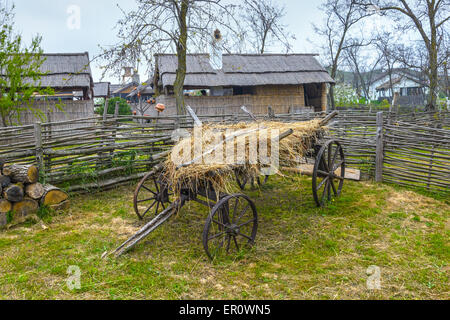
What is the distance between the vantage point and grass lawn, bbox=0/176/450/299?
297 cm

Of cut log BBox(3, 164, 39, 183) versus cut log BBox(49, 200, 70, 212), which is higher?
cut log BBox(3, 164, 39, 183)

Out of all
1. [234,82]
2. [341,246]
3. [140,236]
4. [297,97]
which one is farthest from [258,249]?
[297,97]

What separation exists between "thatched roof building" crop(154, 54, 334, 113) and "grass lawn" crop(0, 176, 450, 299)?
11.0 metres

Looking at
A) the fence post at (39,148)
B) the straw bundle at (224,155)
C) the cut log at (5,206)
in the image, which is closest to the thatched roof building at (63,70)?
the fence post at (39,148)

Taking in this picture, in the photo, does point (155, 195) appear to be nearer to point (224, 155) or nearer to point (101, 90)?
point (224, 155)

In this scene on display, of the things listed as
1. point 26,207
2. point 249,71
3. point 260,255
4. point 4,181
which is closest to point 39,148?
point 4,181

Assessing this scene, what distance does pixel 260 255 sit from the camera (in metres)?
3.67

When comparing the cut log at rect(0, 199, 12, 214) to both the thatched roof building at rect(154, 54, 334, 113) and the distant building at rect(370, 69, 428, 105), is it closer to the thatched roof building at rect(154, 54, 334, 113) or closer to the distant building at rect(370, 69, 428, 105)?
the thatched roof building at rect(154, 54, 334, 113)

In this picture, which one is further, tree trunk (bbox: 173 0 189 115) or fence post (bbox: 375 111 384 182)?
tree trunk (bbox: 173 0 189 115)

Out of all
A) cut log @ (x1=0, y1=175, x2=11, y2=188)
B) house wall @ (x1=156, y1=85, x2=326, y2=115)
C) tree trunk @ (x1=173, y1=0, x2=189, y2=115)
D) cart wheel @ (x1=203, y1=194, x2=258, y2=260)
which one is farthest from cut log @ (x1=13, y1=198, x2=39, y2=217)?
house wall @ (x1=156, y1=85, x2=326, y2=115)

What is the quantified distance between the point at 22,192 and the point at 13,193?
111 mm

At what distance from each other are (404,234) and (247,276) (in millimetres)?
2180
